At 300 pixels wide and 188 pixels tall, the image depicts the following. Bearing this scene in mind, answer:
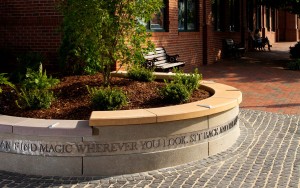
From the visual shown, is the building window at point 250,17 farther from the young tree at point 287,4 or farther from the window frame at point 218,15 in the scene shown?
the window frame at point 218,15

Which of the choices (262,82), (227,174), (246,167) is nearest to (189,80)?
(246,167)

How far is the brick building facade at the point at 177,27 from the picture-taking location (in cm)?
1008

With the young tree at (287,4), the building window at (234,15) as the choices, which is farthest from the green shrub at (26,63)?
the building window at (234,15)

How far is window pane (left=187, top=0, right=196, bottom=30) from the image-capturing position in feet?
53.7

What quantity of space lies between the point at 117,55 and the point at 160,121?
7.83ft

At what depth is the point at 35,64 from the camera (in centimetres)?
905

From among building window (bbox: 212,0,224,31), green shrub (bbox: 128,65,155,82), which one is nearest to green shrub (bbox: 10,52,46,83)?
green shrub (bbox: 128,65,155,82)

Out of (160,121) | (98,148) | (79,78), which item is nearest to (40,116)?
(98,148)

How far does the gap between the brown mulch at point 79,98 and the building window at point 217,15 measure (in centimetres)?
1189

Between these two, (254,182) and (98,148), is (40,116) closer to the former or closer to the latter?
(98,148)

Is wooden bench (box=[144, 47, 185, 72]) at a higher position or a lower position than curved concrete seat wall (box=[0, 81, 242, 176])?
higher

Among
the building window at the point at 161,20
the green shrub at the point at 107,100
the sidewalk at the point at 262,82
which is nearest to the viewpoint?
the green shrub at the point at 107,100

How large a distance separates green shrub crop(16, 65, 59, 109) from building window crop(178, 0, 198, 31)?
30.4ft

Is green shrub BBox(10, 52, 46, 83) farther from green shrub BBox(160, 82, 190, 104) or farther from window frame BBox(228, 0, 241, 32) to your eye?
window frame BBox(228, 0, 241, 32)
